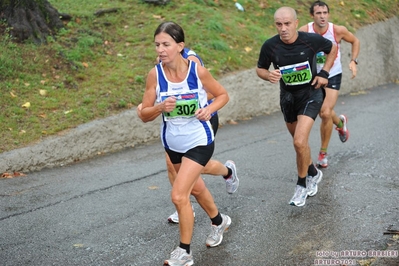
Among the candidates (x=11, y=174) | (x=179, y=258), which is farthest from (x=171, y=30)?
(x=11, y=174)

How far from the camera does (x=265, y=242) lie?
18.5 ft

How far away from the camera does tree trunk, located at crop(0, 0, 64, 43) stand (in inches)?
432

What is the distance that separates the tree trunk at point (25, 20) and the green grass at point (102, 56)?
7.2 inches

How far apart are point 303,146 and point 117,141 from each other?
12.4 feet

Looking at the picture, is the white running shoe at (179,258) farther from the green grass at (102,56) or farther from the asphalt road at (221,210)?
the green grass at (102,56)

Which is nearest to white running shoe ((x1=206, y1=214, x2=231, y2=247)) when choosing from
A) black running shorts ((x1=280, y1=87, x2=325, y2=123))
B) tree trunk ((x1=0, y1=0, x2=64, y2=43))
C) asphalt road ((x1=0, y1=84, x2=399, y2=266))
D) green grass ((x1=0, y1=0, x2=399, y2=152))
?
asphalt road ((x1=0, y1=84, x2=399, y2=266))

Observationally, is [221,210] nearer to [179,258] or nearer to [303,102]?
[303,102]

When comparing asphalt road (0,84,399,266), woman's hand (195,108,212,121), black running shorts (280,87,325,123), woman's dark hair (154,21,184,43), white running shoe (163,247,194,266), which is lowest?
asphalt road (0,84,399,266)

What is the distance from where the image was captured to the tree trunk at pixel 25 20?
10961 mm

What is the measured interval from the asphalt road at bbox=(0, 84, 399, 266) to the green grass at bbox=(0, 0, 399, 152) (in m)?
1.04

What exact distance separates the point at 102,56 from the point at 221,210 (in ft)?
19.2

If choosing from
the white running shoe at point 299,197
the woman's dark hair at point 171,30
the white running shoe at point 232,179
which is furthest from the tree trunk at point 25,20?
the woman's dark hair at point 171,30

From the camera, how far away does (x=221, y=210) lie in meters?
6.61

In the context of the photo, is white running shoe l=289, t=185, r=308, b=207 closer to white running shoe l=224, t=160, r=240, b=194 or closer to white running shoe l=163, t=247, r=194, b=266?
white running shoe l=224, t=160, r=240, b=194
